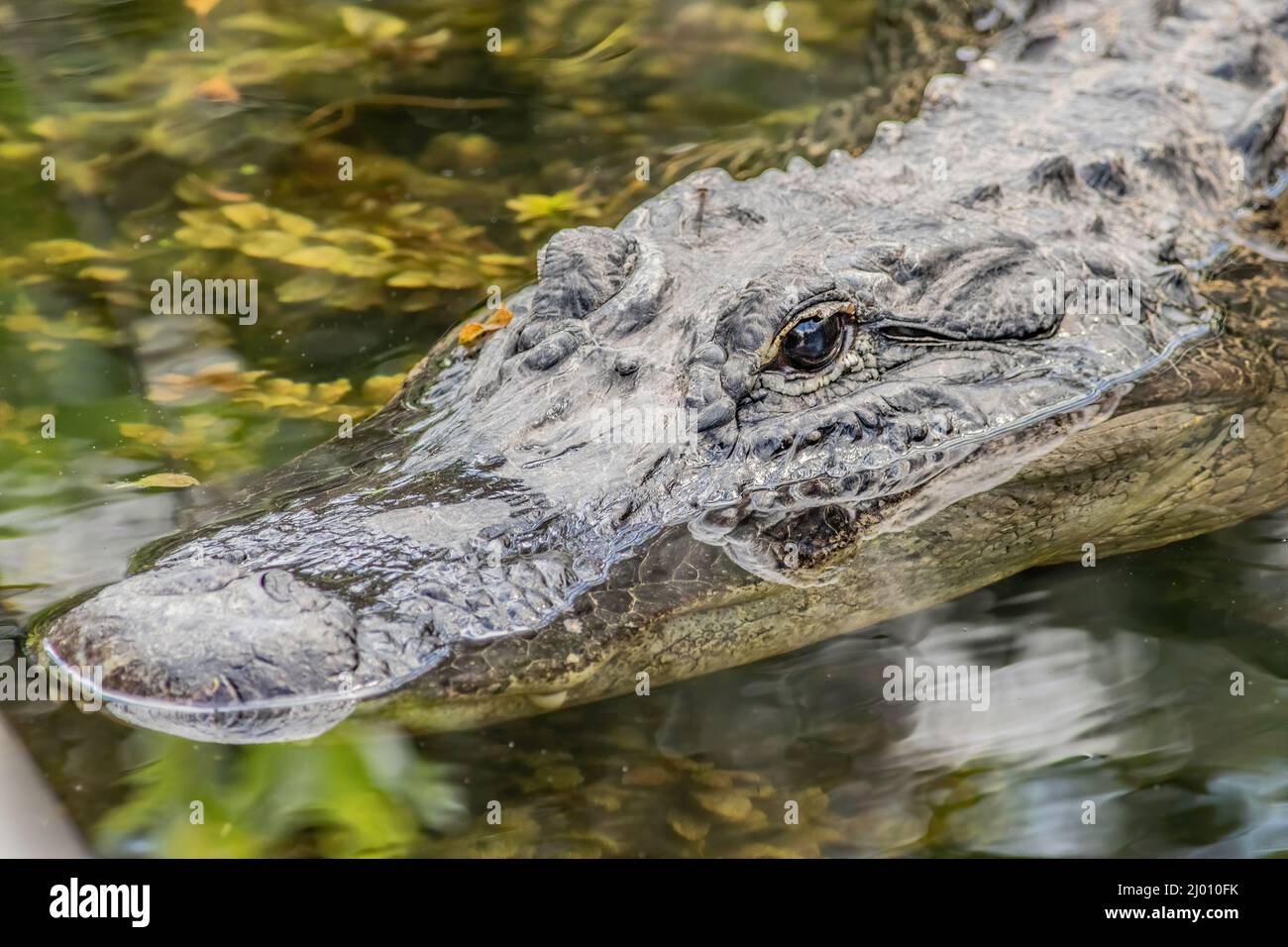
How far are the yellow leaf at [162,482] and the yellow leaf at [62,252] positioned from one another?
171cm

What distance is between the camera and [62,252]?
223 inches

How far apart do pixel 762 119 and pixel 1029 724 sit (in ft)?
13.4

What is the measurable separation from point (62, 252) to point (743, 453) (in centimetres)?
330

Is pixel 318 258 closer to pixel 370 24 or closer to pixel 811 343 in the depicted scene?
pixel 370 24

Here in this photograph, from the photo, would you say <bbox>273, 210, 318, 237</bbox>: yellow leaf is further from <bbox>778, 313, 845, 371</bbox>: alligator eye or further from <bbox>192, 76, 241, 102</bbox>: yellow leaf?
<bbox>778, 313, 845, 371</bbox>: alligator eye

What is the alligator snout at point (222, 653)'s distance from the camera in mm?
2988

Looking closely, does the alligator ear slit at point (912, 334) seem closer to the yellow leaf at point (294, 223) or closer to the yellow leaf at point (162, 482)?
the yellow leaf at point (162, 482)

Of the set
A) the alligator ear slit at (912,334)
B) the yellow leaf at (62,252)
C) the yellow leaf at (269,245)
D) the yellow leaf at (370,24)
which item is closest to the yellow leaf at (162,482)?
the yellow leaf at (269,245)

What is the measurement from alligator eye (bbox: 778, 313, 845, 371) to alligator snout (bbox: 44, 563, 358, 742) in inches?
60.6

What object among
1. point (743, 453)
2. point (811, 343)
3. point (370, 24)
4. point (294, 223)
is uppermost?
point (370, 24)

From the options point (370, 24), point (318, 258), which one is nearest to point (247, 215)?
point (318, 258)

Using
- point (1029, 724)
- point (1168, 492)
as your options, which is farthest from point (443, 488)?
point (1168, 492)

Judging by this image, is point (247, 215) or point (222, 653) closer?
point (222, 653)

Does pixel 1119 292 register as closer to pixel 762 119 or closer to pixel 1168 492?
pixel 1168 492
